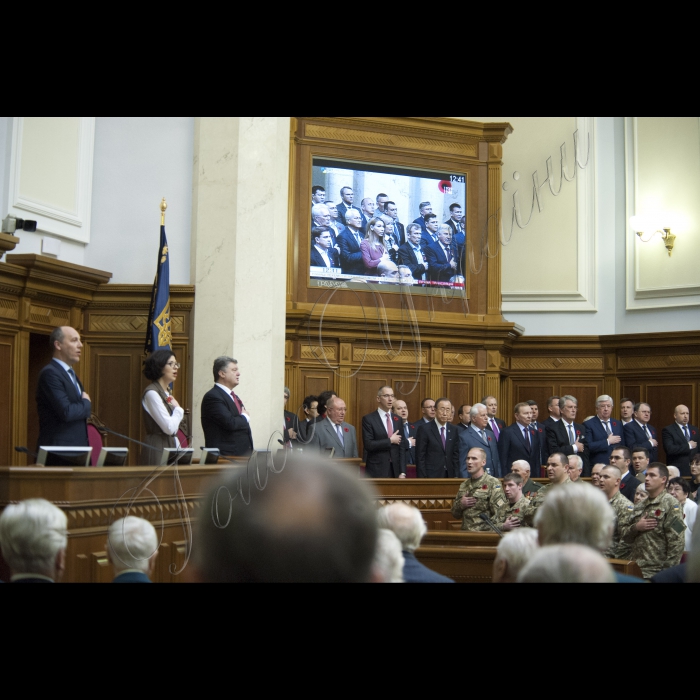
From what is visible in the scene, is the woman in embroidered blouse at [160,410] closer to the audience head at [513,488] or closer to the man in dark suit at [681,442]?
the audience head at [513,488]

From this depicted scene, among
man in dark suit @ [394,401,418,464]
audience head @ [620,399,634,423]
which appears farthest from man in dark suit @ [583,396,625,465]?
man in dark suit @ [394,401,418,464]

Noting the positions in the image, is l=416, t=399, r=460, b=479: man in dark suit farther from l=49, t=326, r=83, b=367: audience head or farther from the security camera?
l=49, t=326, r=83, b=367: audience head

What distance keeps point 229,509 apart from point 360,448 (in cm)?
948

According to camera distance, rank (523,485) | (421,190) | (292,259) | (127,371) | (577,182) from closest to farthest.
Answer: (523,485) < (127,371) < (292,259) < (421,190) < (577,182)

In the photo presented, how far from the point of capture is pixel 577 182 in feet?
40.4

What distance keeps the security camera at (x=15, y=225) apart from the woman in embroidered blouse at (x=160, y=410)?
8.90ft

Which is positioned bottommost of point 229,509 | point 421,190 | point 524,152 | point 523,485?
point 523,485

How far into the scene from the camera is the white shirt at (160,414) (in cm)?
495

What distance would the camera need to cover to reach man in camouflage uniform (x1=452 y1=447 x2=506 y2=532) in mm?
6582

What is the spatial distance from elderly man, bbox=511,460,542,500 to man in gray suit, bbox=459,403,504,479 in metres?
1.38

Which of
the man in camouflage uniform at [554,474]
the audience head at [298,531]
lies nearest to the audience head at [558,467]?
the man in camouflage uniform at [554,474]
